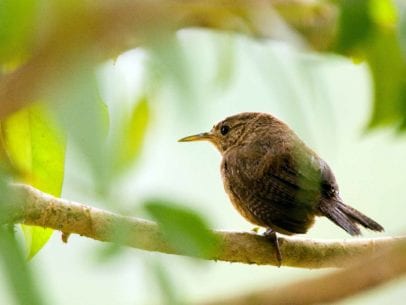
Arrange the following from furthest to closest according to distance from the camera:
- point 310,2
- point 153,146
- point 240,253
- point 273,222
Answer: point 273,222 < point 240,253 < point 153,146 < point 310,2

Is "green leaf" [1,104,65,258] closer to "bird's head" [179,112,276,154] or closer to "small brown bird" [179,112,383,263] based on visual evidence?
"small brown bird" [179,112,383,263]

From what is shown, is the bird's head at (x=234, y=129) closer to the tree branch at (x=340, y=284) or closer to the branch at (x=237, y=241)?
the branch at (x=237, y=241)

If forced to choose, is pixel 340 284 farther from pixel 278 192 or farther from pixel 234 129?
pixel 234 129

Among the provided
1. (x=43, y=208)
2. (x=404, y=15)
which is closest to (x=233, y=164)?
(x=43, y=208)

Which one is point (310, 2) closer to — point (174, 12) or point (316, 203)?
point (174, 12)

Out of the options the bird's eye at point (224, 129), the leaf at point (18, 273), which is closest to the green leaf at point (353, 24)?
the leaf at point (18, 273)

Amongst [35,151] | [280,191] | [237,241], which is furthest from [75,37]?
[280,191]
